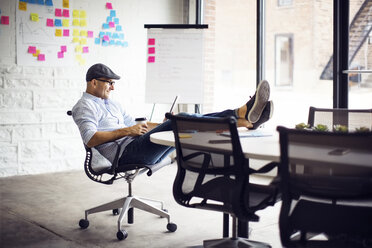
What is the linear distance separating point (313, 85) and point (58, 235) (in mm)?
3060

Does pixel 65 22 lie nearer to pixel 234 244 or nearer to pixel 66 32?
pixel 66 32

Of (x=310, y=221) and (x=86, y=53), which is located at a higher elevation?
(x=86, y=53)

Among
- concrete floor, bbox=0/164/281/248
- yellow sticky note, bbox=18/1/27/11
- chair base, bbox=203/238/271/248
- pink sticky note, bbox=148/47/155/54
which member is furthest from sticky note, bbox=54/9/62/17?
chair base, bbox=203/238/271/248

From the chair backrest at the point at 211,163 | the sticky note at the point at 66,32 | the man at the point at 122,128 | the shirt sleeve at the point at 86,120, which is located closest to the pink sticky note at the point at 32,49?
the sticky note at the point at 66,32

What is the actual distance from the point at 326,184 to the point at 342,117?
4.58 ft

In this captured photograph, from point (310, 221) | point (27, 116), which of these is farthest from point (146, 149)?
point (27, 116)

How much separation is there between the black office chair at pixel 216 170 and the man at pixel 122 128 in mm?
579

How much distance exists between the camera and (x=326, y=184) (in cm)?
200

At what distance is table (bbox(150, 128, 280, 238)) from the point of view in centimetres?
225

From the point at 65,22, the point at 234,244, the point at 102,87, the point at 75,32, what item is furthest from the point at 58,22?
the point at 234,244

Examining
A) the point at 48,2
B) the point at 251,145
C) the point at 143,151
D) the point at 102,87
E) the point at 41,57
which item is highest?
the point at 48,2

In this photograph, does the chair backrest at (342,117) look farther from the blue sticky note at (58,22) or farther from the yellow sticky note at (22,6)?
the yellow sticky note at (22,6)

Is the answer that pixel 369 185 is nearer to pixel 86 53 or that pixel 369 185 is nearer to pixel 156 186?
pixel 156 186

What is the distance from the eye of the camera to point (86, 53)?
5758mm
